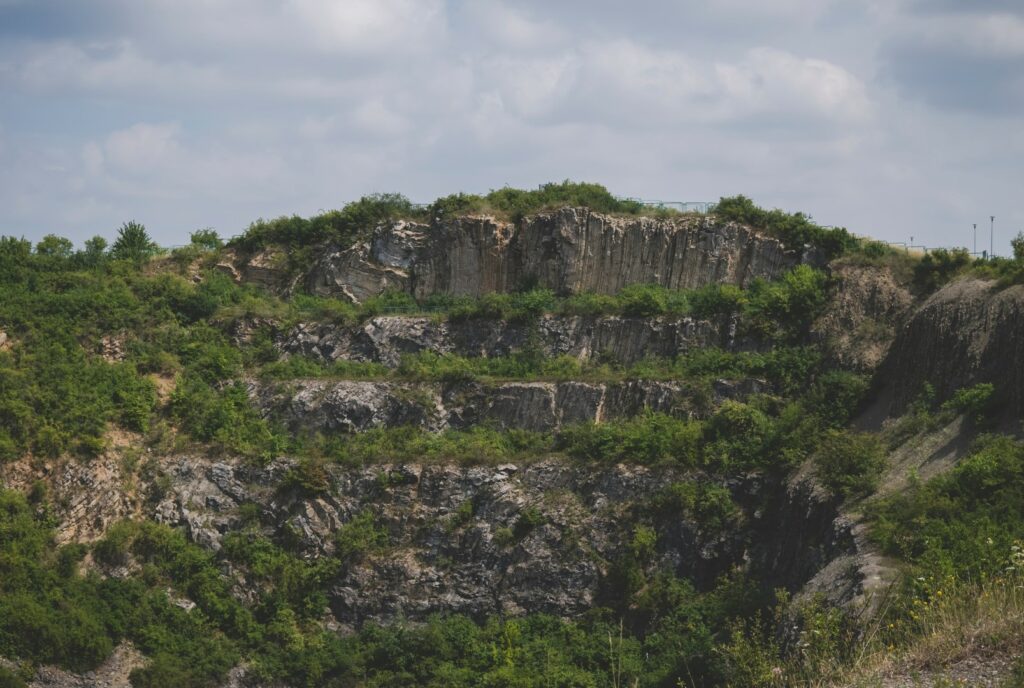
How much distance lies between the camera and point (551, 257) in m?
47.7

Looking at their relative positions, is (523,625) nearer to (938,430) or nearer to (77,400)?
(938,430)

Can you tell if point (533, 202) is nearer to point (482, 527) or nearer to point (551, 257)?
point (551, 257)

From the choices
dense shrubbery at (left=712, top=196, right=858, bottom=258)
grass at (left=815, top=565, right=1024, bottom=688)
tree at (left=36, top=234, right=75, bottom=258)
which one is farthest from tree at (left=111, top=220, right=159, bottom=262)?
grass at (left=815, top=565, right=1024, bottom=688)

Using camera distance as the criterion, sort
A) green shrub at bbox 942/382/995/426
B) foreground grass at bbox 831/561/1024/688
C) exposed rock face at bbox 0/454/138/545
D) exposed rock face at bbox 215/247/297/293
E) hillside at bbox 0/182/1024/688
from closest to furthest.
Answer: foreground grass at bbox 831/561/1024/688 < green shrub at bbox 942/382/995/426 < hillside at bbox 0/182/1024/688 < exposed rock face at bbox 0/454/138/545 < exposed rock face at bbox 215/247/297/293

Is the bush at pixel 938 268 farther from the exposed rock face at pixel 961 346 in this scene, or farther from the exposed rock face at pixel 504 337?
the exposed rock face at pixel 504 337

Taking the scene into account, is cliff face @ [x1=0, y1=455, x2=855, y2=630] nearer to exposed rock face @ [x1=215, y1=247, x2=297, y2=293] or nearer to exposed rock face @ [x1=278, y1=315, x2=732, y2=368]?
exposed rock face @ [x1=278, y1=315, x2=732, y2=368]

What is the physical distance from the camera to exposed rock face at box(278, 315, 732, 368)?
1738 inches

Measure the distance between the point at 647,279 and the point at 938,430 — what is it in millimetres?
14365

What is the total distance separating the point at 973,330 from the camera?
36281 mm

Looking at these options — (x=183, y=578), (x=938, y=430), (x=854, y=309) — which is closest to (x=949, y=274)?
(x=854, y=309)

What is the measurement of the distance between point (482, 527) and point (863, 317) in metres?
13.0

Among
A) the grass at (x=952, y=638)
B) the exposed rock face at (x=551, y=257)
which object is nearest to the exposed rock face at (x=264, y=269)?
the exposed rock face at (x=551, y=257)

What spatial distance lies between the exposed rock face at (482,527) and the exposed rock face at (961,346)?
15.4 ft

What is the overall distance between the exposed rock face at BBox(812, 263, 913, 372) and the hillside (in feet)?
0.39
